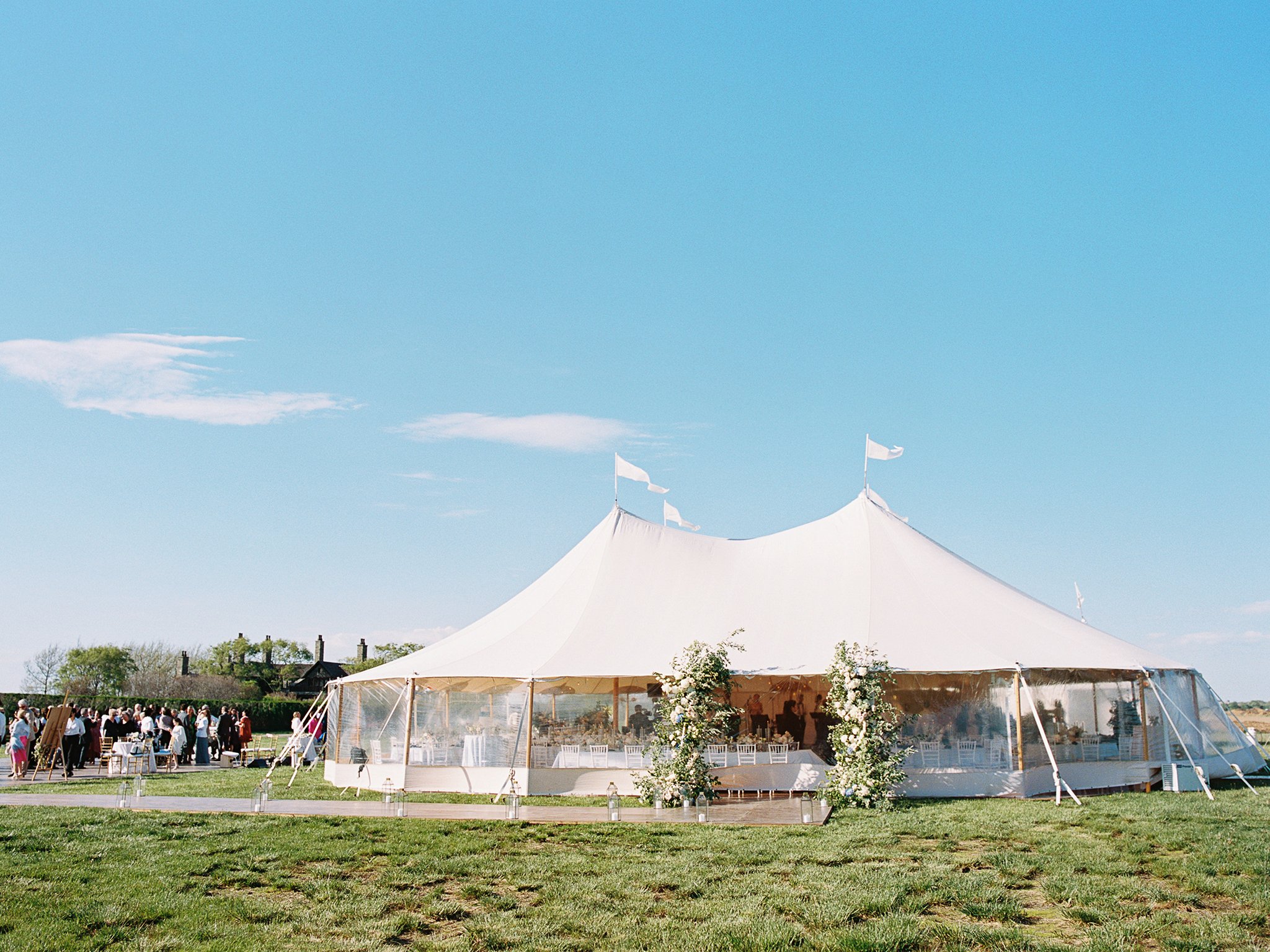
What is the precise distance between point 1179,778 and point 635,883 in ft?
32.5

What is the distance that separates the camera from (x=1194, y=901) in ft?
24.0

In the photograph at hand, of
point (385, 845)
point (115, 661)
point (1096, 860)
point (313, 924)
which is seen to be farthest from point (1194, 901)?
point (115, 661)

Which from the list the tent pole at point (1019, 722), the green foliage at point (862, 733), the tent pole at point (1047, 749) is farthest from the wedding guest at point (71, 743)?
the tent pole at point (1047, 749)

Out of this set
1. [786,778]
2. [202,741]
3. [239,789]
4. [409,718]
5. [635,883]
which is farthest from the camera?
[202,741]

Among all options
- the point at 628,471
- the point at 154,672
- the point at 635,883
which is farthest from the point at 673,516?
the point at 154,672

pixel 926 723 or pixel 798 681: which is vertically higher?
pixel 798 681

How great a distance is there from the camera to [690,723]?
13.8 m

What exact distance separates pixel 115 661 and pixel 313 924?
198ft

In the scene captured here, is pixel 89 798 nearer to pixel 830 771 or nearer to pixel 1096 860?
pixel 830 771

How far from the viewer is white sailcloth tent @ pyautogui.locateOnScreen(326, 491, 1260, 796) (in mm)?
14383

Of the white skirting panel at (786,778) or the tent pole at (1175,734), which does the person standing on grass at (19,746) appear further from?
the tent pole at (1175,734)

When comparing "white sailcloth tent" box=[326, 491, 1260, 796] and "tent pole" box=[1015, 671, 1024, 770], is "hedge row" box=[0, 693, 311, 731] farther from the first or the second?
"tent pole" box=[1015, 671, 1024, 770]

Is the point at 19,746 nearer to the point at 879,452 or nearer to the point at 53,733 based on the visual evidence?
the point at 53,733

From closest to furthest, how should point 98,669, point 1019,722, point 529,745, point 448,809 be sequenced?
1. point 448,809
2. point 1019,722
3. point 529,745
4. point 98,669
